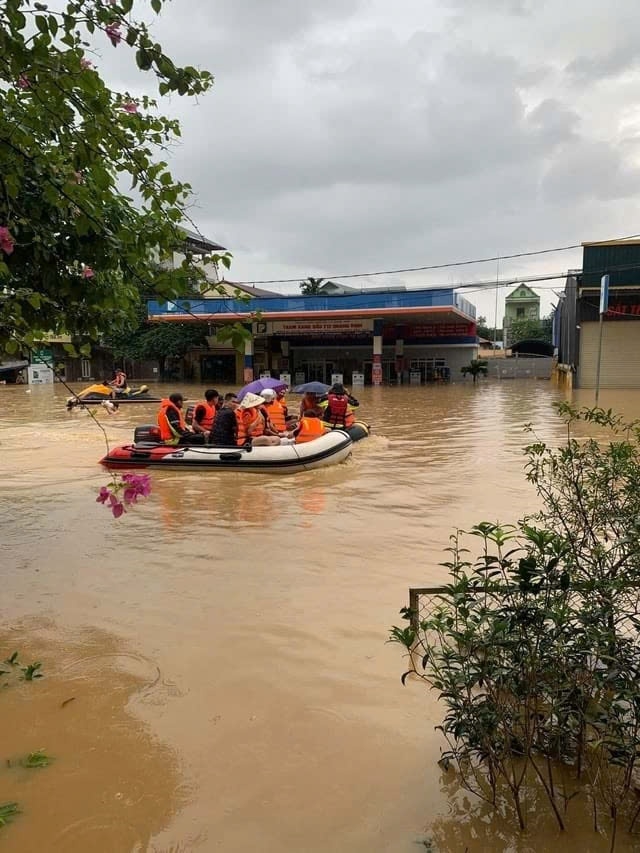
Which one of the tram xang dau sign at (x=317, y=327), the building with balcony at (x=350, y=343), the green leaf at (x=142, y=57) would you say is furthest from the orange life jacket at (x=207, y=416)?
the tram xang dau sign at (x=317, y=327)

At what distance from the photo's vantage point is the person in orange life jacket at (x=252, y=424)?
31.5 ft

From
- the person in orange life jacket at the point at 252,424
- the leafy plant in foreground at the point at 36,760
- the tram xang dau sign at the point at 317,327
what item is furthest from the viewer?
the tram xang dau sign at the point at 317,327

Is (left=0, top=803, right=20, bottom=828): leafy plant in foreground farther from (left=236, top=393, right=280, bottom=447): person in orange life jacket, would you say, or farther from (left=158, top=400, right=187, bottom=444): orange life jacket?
(left=158, top=400, right=187, bottom=444): orange life jacket

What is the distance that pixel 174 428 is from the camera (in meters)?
9.99

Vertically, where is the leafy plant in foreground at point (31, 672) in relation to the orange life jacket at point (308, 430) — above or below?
below

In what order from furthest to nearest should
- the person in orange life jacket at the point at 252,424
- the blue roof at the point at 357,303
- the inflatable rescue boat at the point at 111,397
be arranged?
the blue roof at the point at 357,303
the inflatable rescue boat at the point at 111,397
the person in orange life jacket at the point at 252,424

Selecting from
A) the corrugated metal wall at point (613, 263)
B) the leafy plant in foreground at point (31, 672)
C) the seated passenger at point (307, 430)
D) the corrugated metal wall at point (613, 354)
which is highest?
the corrugated metal wall at point (613, 263)

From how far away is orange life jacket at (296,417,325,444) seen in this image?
9906 mm

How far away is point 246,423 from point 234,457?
0.77m

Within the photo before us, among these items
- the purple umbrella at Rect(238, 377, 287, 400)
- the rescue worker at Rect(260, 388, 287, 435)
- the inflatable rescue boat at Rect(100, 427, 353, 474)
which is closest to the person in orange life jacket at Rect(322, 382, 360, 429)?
the purple umbrella at Rect(238, 377, 287, 400)

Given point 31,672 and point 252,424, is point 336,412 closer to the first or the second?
point 252,424

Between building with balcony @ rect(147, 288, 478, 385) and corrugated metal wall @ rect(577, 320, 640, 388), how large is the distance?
5.80 meters

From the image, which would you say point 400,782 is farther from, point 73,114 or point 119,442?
point 119,442

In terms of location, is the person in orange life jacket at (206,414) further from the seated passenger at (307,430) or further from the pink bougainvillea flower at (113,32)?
the pink bougainvillea flower at (113,32)
